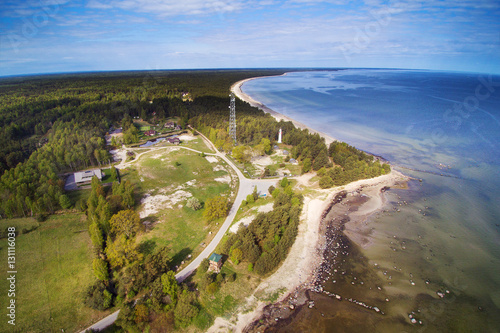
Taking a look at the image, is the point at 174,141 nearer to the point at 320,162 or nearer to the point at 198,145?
the point at 198,145

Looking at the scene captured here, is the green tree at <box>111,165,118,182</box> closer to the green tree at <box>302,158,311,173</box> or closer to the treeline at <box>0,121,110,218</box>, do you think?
the treeline at <box>0,121,110,218</box>

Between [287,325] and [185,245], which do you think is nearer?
[287,325]

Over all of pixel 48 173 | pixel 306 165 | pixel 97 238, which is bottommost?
pixel 97 238

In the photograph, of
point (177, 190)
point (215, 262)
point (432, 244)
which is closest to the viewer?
point (215, 262)

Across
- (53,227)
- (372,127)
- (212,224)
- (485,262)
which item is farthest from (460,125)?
(53,227)

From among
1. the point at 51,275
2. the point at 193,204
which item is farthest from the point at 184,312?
the point at 193,204

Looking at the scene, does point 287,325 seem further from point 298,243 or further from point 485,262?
point 485,262
